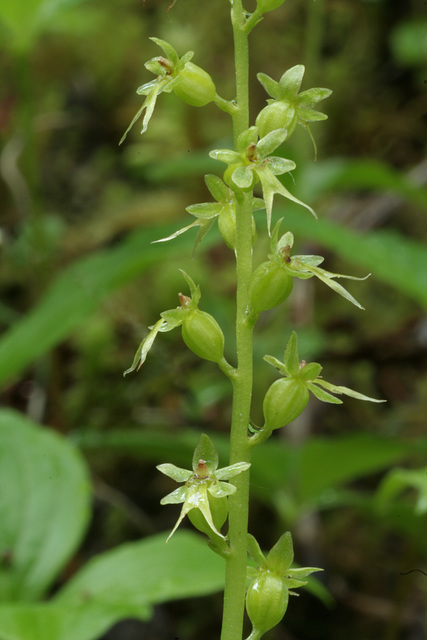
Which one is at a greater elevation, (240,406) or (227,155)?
(227,155)

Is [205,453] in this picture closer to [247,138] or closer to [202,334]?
[202,334]

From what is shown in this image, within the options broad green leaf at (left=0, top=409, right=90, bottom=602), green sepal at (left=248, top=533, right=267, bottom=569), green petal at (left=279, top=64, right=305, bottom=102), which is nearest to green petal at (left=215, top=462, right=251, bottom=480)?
green sepal at (left=248, top=533, right=267, bottom=569)

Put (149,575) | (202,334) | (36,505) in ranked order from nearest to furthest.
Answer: (202,334)
(149,575)
(36,505)

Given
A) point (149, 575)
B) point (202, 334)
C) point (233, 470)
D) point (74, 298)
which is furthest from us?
point (74, 298)

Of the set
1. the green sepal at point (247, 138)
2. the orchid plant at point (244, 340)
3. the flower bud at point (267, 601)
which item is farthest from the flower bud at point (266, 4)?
the flower bud at point (267, 601)

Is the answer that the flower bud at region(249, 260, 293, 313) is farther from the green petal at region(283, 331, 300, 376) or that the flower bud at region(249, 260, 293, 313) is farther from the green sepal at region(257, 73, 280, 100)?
the green sepal at region(257, 73, 280, 100)

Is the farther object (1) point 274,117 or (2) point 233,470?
(1) point 274,117

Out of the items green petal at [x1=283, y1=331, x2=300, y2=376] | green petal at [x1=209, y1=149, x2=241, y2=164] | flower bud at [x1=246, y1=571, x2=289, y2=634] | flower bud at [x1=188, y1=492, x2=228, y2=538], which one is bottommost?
flower bud at [x1=246, y1=571, x2=289, y2=634]

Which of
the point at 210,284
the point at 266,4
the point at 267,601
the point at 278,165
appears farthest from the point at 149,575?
the point at 210,284
